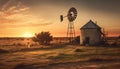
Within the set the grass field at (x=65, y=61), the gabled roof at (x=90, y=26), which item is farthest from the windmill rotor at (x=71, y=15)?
the grass field at (x=65, y=61)

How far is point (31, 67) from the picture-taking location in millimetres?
27359

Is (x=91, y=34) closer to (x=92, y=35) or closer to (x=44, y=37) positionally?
(x=92, y=35)

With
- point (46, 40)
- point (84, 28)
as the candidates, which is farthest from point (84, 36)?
point (46, 40)

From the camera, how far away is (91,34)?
215 feet

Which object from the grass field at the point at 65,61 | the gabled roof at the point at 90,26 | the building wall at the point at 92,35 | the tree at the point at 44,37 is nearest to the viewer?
the grass field at the point at 65,61

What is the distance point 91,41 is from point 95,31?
2.84 metres

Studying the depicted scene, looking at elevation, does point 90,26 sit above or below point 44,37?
above

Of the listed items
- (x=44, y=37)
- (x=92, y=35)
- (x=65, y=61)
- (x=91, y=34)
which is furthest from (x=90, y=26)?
(x=65, y=61)

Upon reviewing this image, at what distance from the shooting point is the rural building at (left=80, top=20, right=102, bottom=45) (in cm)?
6512

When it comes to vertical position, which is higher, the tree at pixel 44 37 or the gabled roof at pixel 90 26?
the gabled roof at pixel 90 26

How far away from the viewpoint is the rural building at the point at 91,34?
2564 inches

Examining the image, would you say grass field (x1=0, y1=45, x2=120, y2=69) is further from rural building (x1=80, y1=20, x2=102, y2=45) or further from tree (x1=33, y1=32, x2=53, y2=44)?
tree (x1=33, y1=32, x2=53, y2=44)

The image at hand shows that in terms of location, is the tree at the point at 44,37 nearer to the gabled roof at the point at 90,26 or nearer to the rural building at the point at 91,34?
the rural building at the point at 91,34

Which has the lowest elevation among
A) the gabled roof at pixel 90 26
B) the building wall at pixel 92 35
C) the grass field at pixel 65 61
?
the grass field at pixel 65 61
